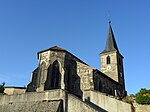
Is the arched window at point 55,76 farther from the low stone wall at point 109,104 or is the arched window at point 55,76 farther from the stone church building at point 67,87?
the low stone wall at point 109,104

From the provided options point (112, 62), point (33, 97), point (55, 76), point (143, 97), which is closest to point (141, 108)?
point (143, 97)

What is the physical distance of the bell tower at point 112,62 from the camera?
37.2 m

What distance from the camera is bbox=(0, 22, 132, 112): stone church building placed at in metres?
15.0

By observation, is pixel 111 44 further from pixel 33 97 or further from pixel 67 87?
pixel 33 97

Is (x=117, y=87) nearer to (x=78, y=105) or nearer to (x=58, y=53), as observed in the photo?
(x=58, y=53)

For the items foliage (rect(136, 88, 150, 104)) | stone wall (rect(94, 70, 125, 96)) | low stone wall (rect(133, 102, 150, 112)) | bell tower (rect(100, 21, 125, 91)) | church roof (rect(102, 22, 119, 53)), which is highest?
church roof (rect(102, 22, 119, 53))

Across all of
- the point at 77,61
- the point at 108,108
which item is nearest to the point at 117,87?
the point at 77,61

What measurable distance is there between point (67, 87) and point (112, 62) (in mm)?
17574

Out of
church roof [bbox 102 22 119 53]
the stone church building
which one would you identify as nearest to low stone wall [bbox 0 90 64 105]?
the stone church building

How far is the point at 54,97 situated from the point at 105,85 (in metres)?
12.7

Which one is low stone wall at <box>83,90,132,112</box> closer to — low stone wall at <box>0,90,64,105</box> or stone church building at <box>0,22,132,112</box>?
stone church building at <box>0,22,132,112</box>

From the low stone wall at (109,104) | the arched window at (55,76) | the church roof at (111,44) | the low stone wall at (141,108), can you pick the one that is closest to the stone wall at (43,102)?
the low stone wall at (109,104)

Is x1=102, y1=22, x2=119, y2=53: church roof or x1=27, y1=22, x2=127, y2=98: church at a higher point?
x1=102, y1=22, x2=119, y2=53: church roof

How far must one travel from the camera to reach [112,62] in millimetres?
38156
